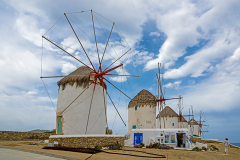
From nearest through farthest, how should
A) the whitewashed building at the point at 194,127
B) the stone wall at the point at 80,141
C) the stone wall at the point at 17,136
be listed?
1. the stone wall at the point at 80,141
2. the stone wall at the point at 17,136
3. the whitewashed building at the point at 194,127

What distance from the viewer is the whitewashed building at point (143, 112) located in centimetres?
2367

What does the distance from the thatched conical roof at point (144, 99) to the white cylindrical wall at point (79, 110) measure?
9.10 m

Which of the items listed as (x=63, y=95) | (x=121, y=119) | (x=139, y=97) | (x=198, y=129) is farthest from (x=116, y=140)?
(x=198, y=129)

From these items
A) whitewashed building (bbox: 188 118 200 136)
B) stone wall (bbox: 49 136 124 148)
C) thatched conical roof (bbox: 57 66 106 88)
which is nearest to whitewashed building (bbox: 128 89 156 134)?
thatched conical roof (bbox: 57 66 106 88)

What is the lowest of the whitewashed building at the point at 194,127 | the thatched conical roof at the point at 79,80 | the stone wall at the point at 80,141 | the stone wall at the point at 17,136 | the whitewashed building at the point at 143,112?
the whitewashed building at the point at 194,127

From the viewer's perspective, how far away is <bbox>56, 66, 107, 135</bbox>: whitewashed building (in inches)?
602

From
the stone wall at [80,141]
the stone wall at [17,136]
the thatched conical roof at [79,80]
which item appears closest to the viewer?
the stone wall at [80,141]

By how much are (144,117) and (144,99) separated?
226 centimetres

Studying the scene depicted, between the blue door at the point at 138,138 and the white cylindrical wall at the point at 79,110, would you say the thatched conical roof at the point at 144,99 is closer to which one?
Result: the blue door at the point at 138,138

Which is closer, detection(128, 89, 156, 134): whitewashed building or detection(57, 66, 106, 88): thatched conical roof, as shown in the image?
detection(57, 66, 106, 88): thatched conical roof

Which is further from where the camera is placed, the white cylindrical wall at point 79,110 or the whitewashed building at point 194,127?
the whitewashed building at point 194,127

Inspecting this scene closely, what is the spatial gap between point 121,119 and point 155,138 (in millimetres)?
4172

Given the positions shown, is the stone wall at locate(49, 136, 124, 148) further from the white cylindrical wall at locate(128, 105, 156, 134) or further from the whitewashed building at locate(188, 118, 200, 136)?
the whitewashed building at locate(188, 118, 200, 136)

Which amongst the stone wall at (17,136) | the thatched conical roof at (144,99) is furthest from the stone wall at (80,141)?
the thatched conical roof at (144,99)
